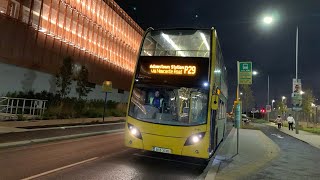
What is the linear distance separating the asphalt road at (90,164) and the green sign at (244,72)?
5.00 m

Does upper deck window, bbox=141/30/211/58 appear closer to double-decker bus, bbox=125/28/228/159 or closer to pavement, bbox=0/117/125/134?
double-decker bus, bbox=125/28/228/159

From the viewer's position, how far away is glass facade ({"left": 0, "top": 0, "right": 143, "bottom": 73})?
3222cm

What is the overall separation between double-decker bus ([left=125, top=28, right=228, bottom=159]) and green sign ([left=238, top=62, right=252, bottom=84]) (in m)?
4.63

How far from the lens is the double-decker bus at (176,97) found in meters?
10.3

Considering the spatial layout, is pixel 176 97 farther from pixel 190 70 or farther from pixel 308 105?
pixel 308 105

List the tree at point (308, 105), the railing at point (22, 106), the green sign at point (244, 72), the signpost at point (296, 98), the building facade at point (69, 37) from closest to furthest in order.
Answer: the green sign at point (244, 72)
the railing at point (22, 106)
the signpost at point (296, 98)
the building facade at point (69, 37)
the tree at point (308, 105)

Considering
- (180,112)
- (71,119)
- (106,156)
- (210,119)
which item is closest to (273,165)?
(210,119)

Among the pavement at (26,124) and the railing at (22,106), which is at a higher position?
the railing at (22,106)

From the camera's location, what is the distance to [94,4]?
149 feet

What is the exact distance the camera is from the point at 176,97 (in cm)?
1105

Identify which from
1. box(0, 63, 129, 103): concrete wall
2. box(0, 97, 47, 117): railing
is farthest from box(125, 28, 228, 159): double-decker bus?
box(0, 63, 129, 103): concrete wall

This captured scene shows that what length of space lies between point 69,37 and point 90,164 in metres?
31.9

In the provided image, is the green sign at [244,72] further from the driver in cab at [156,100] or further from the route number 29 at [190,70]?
the driver in cab at [156,100]

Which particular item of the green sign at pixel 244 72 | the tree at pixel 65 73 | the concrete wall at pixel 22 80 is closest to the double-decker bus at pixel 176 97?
the green sign at pixel 244 72
